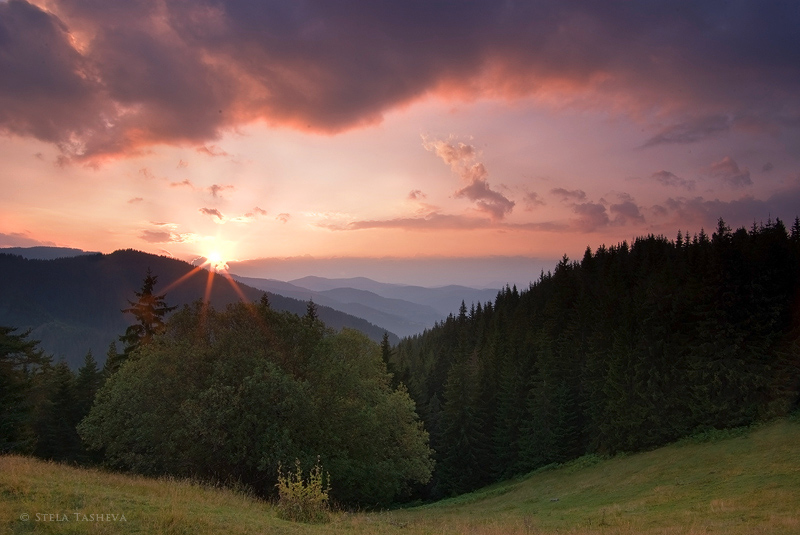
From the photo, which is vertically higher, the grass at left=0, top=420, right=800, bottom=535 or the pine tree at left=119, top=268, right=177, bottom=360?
the pine tree at left=119, top=268, right=177, bottom=360

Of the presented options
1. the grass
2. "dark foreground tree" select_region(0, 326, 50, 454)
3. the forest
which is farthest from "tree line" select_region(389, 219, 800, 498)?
"dark foreground tree" select_region(0, 326, 50, 454)

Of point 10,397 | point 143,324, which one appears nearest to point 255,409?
point 10,397

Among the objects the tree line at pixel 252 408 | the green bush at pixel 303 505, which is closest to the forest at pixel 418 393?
the tree line at pixel 252 408

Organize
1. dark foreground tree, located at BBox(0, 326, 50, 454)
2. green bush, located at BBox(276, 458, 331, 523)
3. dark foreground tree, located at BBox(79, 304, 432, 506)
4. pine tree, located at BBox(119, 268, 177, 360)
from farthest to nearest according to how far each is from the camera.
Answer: pine tree, located at BBox(119, 268, 177, 360), dark foreground tree, located at BBox(0, 326, 50, 454), dark foreground tree, located at BBox(79, 304, 432, 506), green bush, located at BBox(276, 458, 331, 523)

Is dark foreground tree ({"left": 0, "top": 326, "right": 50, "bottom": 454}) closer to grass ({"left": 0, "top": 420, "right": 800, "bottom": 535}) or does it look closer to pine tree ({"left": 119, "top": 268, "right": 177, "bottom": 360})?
pine tree ({"left": 119, "top": 268, "right": 177, "bottom": 360})

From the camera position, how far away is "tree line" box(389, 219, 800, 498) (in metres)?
35.6

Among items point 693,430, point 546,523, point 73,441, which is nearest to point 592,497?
point 546,523

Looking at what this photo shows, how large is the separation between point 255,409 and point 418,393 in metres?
44.9

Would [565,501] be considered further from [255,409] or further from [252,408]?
[252,408]

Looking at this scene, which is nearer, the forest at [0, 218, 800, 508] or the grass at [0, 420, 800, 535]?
the grass at [0, 420, 800, 535]

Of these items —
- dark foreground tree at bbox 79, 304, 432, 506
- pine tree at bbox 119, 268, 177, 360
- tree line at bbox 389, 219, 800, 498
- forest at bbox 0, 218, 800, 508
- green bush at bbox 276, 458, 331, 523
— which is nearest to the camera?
green bush at bbox 276, 458, 331, 523

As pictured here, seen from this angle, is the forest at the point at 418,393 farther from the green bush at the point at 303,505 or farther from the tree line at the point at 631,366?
the green bush at the point at 303,505

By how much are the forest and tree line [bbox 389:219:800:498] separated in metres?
0.16

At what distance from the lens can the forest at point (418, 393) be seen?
2450 cm
